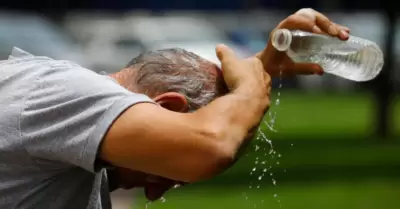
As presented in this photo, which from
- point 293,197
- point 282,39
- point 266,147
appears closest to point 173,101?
point 282,39

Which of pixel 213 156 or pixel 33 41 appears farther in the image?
pixel 33 41

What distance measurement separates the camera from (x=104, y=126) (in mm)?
2643

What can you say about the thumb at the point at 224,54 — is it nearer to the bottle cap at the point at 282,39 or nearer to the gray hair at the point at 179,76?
the gray hair at the point at 179,76

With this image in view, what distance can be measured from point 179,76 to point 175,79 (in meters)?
0.02

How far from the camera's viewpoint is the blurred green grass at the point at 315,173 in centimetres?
1020

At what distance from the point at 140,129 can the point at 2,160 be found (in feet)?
1.28

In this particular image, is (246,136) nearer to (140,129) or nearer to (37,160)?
(140,129)

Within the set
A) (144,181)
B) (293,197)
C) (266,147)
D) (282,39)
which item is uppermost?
(282,39)

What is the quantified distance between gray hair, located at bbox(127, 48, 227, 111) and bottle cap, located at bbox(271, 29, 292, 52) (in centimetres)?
43

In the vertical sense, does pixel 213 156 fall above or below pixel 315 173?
above

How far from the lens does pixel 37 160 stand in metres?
2.75

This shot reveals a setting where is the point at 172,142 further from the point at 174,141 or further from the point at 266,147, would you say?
the point at 266,147

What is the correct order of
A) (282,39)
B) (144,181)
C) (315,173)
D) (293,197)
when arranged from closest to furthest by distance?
(144,181)
(282,39)
(293,197)
(315,173)

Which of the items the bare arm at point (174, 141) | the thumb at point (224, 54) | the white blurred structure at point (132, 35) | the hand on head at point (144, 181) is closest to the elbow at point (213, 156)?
the bare arm at point (174, 141)
